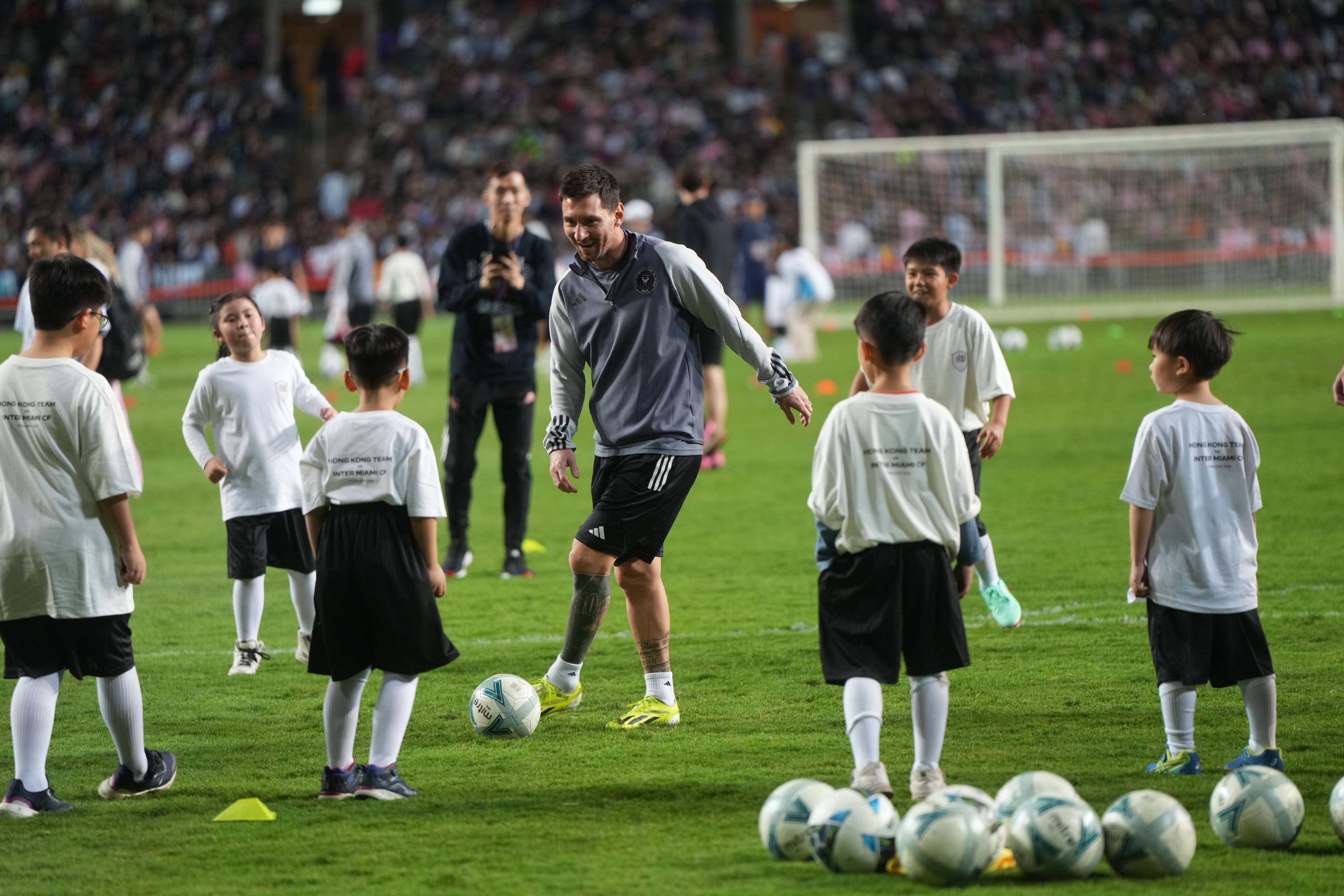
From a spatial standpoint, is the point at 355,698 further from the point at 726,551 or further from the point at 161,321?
the point at 161,321

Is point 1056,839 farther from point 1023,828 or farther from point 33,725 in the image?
point 33,725

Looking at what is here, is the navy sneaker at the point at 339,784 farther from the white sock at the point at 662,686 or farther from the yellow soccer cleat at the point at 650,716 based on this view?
the white sock at the point at 662,686

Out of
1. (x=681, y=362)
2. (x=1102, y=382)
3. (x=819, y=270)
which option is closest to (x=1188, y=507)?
(x=681, y=362)

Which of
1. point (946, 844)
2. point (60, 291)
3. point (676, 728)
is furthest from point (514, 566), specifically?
point (946, 844)

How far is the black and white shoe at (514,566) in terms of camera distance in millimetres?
8742

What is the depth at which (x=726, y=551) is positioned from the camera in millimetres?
9266

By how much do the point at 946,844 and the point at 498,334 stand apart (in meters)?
5.05

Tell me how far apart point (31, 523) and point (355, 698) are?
111 cm

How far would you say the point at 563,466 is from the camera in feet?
18.1

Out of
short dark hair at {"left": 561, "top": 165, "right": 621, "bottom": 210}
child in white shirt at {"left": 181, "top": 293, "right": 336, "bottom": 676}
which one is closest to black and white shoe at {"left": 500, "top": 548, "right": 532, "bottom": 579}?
child in white shirt at {"left": 181, "top": 293, "right": 336, "bottom": 676}

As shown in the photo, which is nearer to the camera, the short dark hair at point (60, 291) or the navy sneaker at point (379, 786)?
the short dark hair at point (60, 291)

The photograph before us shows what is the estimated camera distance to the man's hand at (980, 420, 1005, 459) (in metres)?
6.23

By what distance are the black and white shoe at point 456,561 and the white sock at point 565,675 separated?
3.02 meters

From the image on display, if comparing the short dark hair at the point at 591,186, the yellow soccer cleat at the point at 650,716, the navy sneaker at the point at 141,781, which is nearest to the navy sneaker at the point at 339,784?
the navy sneaker at the point at 141,781
